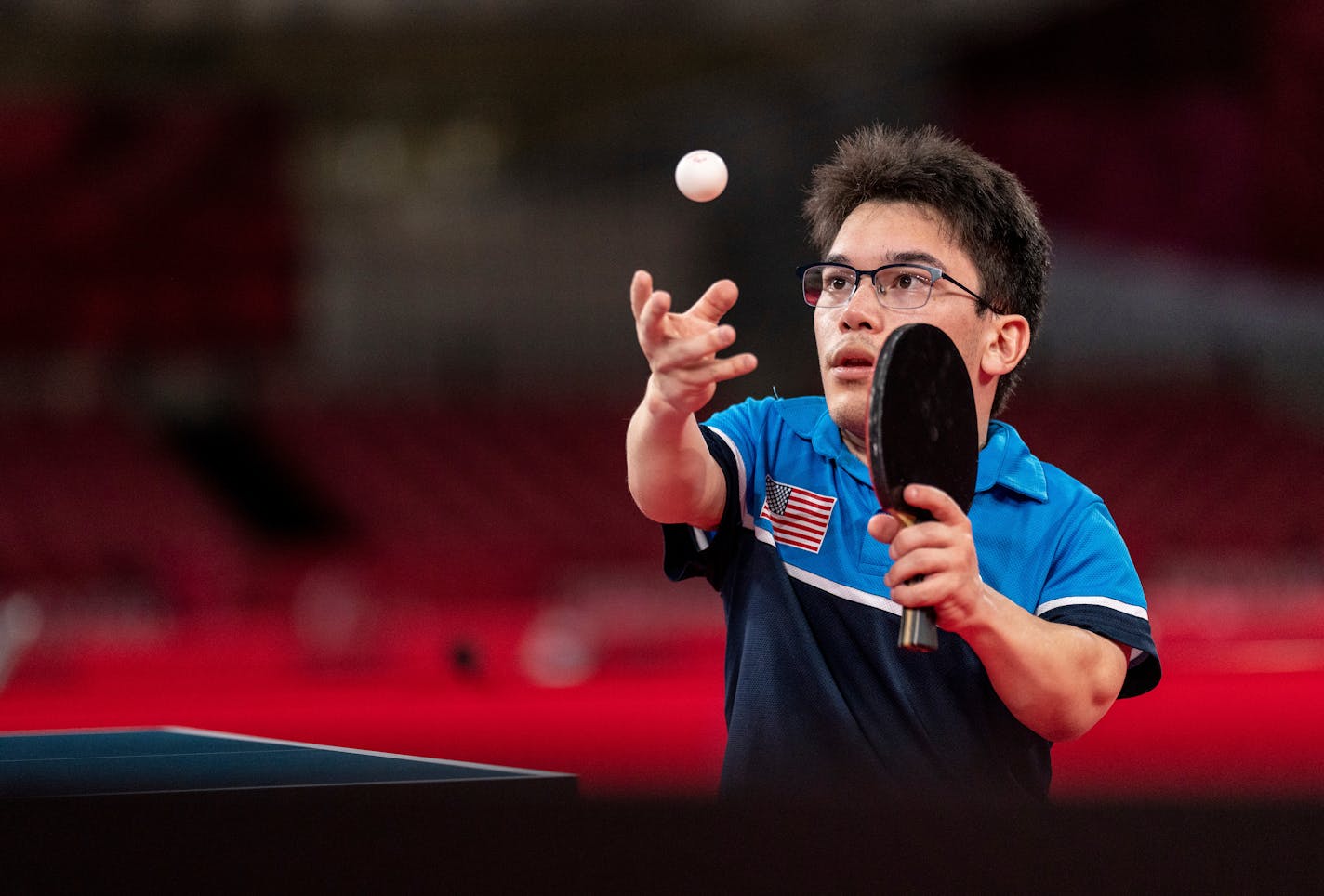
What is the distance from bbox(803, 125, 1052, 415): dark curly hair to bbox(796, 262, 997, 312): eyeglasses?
9cm

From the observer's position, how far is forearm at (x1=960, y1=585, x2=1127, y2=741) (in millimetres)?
1699

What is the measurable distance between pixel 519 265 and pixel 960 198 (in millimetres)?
12178

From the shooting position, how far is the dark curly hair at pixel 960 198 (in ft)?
6.88

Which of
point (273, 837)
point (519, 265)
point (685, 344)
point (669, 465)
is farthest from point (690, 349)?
point (519, 265)

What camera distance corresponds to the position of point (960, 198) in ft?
6.88

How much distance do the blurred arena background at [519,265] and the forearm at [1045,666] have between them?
6.93m

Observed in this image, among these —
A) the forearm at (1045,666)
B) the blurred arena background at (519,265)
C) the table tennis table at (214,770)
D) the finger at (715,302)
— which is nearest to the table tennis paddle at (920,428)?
the forearm at (1045,666)

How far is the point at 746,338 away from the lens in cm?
1349

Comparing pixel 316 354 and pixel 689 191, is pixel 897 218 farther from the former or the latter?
pixel 316 354

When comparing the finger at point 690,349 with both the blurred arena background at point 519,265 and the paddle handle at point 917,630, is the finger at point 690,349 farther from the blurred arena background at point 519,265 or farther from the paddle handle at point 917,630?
the blurred arena background at point 519,265

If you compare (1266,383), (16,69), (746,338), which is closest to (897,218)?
(746,338)

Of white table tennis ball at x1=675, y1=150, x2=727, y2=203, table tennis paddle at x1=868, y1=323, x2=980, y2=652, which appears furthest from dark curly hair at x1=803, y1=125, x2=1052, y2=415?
table tennis paddle at x1=868, y1=323, x2=980, y2=652

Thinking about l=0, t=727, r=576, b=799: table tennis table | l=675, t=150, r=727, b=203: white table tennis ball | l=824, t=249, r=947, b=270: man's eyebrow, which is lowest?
l=0, t=727, r=576, b=799: table tennis table

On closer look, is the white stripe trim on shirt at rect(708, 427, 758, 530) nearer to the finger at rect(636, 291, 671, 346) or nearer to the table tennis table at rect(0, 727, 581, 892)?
the finger at rect(636, 291, 671, 346)
